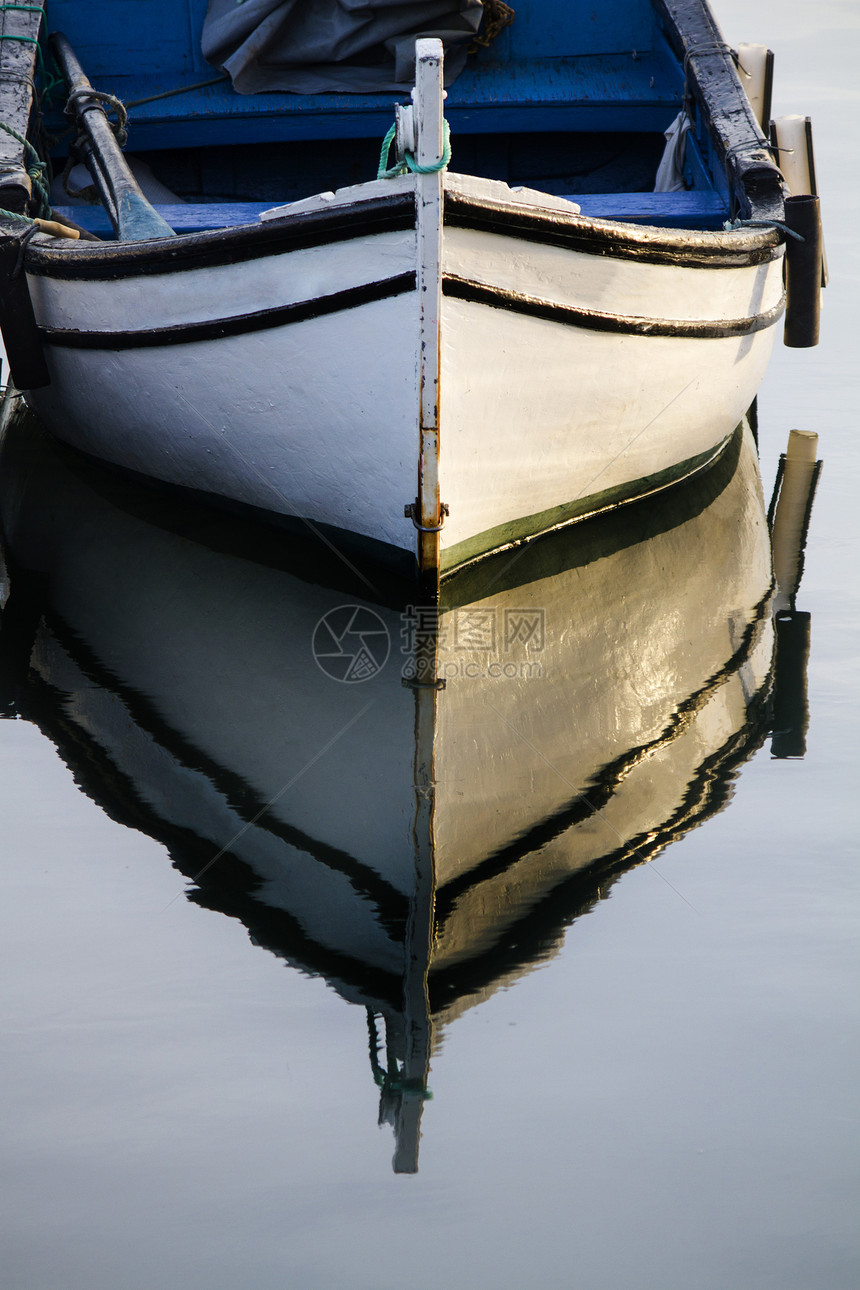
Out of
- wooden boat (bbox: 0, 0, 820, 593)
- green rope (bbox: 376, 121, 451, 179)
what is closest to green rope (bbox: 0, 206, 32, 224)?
wooden boat (bbox: 0, 0, 820, 593)

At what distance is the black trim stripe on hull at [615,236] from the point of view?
2932mm

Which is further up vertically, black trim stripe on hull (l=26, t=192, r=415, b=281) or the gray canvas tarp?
the gray canvas tarp

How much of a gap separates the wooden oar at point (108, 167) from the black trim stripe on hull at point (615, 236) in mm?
1153

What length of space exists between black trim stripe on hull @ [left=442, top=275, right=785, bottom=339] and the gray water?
130 centimetres

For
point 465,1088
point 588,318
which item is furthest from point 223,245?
point 465,1088

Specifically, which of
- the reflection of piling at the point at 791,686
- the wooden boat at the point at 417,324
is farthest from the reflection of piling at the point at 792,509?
the wooden boat at the point at 417,324

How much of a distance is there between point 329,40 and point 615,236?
279 cm

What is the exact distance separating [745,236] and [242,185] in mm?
3052

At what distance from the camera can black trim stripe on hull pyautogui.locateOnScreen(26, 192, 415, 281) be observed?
2.92 m

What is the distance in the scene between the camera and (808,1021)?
80.4 inches

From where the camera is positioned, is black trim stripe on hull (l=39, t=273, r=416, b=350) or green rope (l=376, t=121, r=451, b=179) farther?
black trim stripe on hull (l=39, t=273, r=416, b=350)

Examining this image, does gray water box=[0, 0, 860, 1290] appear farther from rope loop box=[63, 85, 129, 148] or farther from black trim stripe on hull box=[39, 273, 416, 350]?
rope loop box=[63, 85, 129, 148]

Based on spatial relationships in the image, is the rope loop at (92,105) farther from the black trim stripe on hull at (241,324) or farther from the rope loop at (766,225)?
the rope loop at (766,225)

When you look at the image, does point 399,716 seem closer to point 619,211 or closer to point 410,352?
point 410,352
